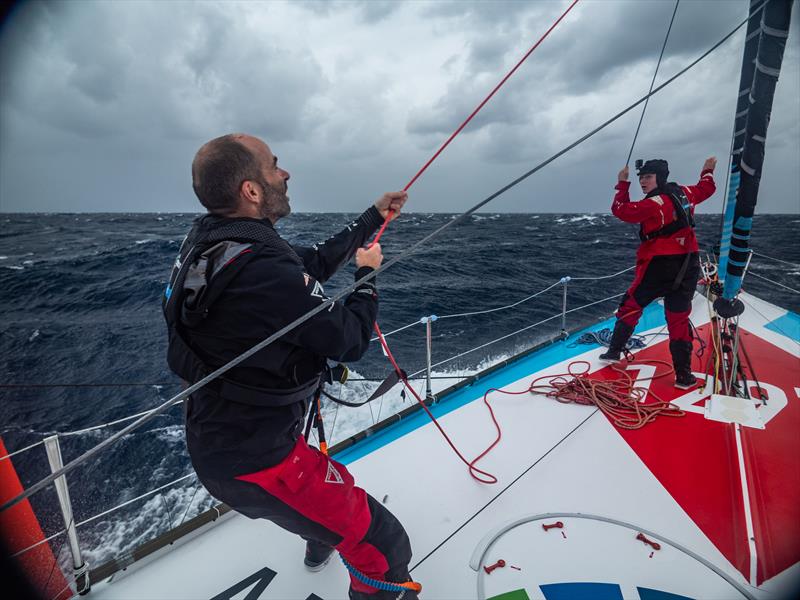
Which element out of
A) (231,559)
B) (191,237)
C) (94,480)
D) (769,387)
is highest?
(191,237)

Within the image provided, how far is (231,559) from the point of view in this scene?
84.7 inches

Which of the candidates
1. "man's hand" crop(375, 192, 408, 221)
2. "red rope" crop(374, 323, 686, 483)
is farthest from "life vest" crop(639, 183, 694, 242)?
"man's hand" crop(375, 192, 408, 221)

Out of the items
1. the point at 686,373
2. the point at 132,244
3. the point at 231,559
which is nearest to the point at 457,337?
the point at 686,373

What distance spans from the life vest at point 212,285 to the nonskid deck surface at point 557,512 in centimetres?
130

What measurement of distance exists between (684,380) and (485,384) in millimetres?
1845

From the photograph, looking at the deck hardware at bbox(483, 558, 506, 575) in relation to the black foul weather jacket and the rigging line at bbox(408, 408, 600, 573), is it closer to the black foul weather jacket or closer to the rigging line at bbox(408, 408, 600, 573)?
the rigging line at bbox(408, 408, 600, 573)

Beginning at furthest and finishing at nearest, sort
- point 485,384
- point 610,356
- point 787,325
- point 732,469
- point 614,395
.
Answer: point 787,325 → point 610,356 → point 485,384 → point 614,395 → point 732,469

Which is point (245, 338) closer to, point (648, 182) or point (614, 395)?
point (614, 395)

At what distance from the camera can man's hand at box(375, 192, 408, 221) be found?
214 cm

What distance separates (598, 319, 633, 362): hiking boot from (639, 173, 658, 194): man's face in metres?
1.36

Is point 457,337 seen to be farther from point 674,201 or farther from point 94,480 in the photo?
point 94,480

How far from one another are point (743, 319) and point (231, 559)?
22.8 ft

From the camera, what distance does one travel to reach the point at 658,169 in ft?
12.0

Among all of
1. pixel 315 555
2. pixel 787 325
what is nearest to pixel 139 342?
pixel 315 555
